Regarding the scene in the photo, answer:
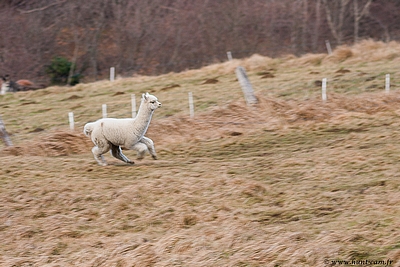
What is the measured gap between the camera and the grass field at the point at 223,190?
25.5 ft

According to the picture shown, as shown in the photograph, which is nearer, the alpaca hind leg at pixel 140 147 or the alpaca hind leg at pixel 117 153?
the alpaca hind leg at pixel 140 147

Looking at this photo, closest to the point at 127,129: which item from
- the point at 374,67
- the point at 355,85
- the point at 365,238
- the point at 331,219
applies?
the point at 331,219

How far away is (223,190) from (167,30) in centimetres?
3314

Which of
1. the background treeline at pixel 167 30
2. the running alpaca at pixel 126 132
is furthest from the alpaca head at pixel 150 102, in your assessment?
the background treeline at pixel 167 30

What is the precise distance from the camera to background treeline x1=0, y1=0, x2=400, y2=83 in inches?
1596

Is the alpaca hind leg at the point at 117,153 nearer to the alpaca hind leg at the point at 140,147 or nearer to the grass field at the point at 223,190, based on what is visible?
the grass field at the point at 223,190

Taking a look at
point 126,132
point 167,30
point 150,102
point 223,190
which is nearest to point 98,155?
point 126,132

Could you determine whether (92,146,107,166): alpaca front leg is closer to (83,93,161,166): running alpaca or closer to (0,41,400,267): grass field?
(83,93,161,166): running alpaca

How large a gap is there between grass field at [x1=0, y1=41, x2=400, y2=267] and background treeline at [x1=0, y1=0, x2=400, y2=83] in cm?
2124

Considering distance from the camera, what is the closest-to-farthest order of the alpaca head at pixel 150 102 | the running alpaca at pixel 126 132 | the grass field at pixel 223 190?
the grass field at pixel 223 190 < the running alpaca at pixel 126 132 < the alpaca head at pixel 150 102

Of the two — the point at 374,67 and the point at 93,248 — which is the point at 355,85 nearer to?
the point at 374,67

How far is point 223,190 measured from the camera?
403 inches

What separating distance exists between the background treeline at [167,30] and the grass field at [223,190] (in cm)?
2124

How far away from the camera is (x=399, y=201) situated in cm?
896
